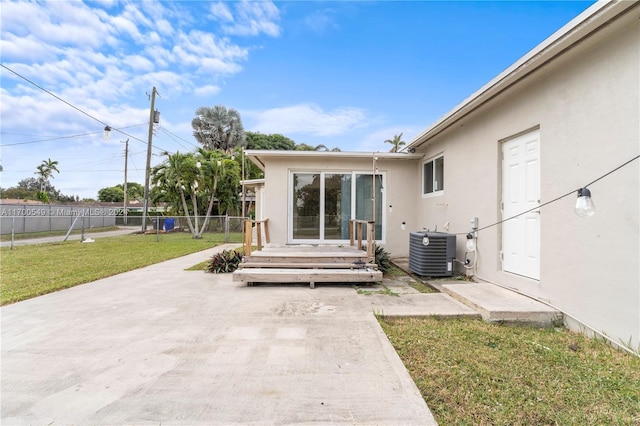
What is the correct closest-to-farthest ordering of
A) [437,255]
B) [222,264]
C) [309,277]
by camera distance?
[309,277], [437,255], [222,264]

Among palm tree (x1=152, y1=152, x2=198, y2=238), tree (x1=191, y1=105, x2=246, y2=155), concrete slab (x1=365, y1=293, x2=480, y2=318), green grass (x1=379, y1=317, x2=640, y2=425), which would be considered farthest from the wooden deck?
tree (x1=191, y1=105, x2=246, y2=155)

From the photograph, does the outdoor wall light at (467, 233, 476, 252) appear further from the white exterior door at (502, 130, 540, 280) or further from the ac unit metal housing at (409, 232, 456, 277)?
the white exterior door at (502, 130, 540, 280)

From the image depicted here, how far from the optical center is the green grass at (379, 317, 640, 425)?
183 centimetres

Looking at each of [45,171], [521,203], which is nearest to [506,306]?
[521,203]

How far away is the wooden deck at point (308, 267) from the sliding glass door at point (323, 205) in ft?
5.18

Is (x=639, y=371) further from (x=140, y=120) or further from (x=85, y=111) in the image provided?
(x=140, y=120)

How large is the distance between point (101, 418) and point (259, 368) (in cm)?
104

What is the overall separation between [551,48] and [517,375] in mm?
3341

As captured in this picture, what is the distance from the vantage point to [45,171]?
4372 cm

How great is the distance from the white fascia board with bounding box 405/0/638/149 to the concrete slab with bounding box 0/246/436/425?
137 inches

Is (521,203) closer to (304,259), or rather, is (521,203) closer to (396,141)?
(304,259)

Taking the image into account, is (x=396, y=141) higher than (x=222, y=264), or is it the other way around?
(x=396, y=141)

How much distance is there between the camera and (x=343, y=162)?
7.53 metres

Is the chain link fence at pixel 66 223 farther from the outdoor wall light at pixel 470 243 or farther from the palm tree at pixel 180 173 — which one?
the outdoor wall light at pixel 470 243
